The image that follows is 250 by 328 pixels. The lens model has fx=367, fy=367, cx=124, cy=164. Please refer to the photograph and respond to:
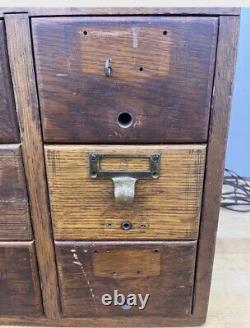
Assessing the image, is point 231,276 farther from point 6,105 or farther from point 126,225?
point 6,105

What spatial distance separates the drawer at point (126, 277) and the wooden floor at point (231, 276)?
113 millimetres

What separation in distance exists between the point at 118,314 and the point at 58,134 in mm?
452

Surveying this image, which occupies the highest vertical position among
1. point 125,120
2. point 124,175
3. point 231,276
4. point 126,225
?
point 125,120

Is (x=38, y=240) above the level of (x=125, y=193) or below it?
below

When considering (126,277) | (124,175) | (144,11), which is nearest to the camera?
(144,11)

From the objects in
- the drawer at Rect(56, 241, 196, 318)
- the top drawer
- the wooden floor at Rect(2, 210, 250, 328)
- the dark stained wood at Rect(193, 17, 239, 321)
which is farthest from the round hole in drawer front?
the wooden floor at Rect(2, 210, 250, 328)

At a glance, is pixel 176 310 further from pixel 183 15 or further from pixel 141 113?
pixel 183 15

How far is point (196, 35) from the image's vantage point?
1.91ft

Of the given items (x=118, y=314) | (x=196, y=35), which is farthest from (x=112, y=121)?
(x=118, y=314)

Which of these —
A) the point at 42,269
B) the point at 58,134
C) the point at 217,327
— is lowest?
the point at 217,327

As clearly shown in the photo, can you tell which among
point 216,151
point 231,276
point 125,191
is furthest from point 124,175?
point 231,276

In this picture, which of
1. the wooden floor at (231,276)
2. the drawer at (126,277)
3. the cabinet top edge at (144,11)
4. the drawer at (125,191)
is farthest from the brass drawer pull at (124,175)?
the wooden floor at (231,276)

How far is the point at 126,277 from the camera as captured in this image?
2.59 ft

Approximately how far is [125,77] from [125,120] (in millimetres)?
76
